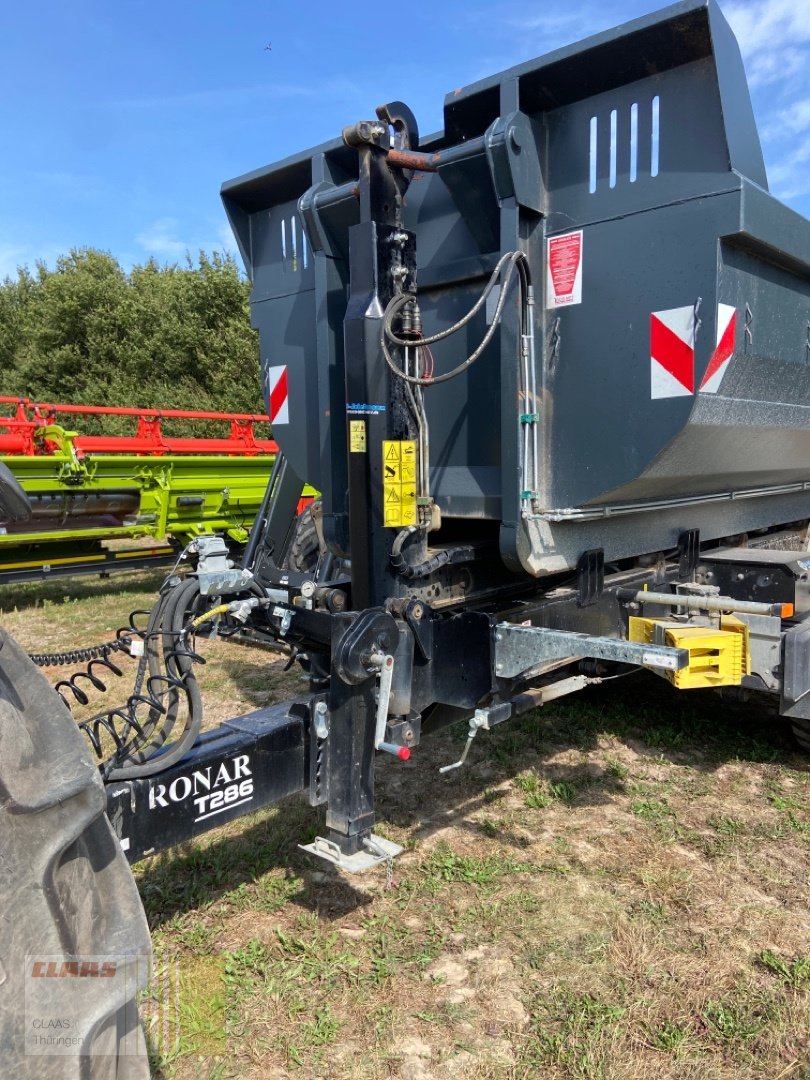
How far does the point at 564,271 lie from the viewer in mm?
2699

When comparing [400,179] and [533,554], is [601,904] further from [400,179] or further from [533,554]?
[400,179]

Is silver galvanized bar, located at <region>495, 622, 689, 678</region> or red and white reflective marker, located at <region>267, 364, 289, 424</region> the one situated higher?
red and white reflective marker, located at <region>267, 364, 289, 424</region>

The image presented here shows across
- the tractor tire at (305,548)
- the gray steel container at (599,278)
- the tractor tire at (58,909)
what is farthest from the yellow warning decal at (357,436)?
the tractor tire at (305,548)

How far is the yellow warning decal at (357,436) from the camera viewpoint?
254cm

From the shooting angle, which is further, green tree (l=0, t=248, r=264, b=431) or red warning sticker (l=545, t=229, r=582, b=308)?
green tree (l=0, t=248, r=264, b=431)

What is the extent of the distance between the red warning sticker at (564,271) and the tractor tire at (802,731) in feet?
7.47

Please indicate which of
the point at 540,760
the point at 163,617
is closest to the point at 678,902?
the point at 540,760

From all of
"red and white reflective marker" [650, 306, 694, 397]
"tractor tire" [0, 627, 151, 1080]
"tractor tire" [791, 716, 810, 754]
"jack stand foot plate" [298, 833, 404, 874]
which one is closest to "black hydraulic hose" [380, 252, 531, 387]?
"red and white reflective marker" [650, 306, 694, 397]

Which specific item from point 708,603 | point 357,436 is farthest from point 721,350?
point 357,436

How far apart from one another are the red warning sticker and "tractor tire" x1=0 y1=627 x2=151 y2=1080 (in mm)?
2036

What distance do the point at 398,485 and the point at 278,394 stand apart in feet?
4.10

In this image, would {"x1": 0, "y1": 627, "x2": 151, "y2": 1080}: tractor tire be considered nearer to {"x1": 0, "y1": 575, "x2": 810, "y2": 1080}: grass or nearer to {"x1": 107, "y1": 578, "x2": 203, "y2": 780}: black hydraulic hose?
{"x1": 107, "y1": 578, "x2": 203, "y2": 780}: black hydraulic hose

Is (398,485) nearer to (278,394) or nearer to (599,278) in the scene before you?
(599,278)

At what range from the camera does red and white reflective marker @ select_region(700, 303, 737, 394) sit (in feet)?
8.45
